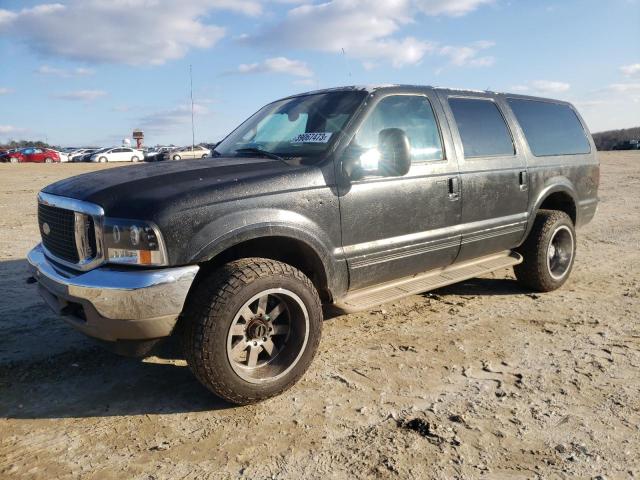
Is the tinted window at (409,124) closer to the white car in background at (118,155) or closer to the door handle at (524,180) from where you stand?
the door handle at (524,180)

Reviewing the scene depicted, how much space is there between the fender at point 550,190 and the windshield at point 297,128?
7.48ft

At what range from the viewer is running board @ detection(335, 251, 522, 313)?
3641 millimetres

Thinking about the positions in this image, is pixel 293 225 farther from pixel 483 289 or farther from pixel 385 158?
pixel 483 289

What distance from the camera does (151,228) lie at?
2.71m

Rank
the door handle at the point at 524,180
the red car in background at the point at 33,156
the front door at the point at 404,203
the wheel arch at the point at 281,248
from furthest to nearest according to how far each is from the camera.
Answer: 1. the red car in background at the point at 33,156
2. the door handle at the point at 524,180
3. the front door at the point at 404,203
4. the wheel arch at the point at 281,248

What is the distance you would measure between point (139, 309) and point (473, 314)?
3.04m

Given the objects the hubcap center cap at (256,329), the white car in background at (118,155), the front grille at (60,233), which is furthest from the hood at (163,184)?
the white car in background at (118,155)

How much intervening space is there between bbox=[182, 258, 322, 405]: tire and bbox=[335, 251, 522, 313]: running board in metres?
0.48

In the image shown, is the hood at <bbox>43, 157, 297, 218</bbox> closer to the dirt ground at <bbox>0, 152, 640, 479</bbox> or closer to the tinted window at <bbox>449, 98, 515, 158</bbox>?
the dirt ground at <bbox>0, 152, 640, 479</bbox>

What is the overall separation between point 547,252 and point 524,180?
0.82 metres

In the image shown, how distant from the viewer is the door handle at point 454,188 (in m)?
4.14

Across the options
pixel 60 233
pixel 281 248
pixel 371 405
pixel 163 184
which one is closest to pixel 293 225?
pixel 281 248

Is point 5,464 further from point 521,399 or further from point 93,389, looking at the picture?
point 521,399

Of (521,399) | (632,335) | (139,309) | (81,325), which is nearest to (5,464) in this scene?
(81,325)
